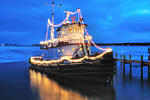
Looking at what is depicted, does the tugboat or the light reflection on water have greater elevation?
the tugboat

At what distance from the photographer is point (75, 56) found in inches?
824

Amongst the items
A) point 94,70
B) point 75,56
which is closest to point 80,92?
point 94,70

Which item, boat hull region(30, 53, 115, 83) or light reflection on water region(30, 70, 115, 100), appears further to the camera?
boat hull region(30, 53, 115, 83)

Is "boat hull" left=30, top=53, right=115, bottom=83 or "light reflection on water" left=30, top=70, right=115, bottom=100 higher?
"boat hull" left=30, top=53, right=115, bottom=83

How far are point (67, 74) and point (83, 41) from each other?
592 centimetres

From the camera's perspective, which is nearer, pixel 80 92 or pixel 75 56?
pixel 80 92

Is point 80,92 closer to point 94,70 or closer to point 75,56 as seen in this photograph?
point 94,70

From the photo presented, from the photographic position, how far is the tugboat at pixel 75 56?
17047 mm

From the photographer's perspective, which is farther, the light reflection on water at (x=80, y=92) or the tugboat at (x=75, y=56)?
the tugboat at (x=75, y=56)

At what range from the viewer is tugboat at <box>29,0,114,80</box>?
1705 centimetres

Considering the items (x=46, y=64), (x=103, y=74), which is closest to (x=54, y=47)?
(x=46, y=64)

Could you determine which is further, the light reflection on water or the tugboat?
the tugboat

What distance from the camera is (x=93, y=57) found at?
17406mm

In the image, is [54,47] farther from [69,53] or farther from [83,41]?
[83,41]
